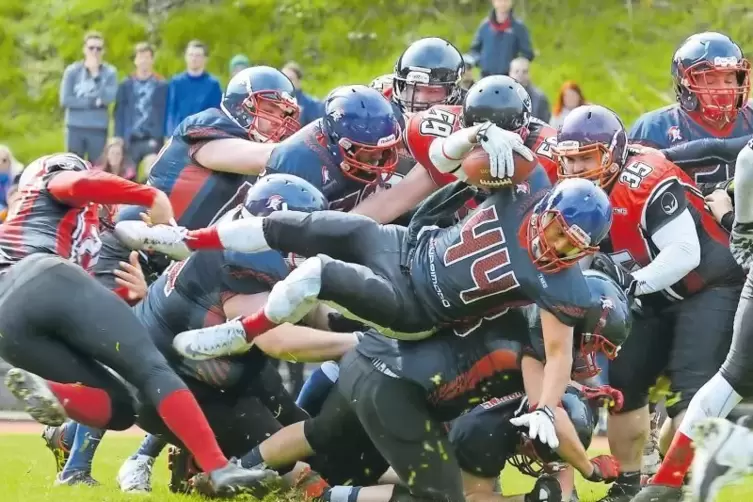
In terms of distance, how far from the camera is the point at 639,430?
21.8 feet

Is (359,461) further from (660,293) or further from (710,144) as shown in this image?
(710,144)

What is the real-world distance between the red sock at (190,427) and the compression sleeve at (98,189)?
2.69ft

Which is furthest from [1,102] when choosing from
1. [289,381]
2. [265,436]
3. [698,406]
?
[698,406]

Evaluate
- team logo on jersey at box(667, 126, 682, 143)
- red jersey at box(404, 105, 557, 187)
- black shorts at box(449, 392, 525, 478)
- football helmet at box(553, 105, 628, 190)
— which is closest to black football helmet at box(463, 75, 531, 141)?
football helmet at box(553, 105, 628, 190)

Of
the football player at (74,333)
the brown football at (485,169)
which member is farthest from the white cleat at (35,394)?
the brown football at (485,169)

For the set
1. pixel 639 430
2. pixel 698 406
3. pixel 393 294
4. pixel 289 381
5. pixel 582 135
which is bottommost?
pixel 289 381

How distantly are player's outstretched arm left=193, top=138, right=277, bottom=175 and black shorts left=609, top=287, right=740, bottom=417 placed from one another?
1.90m

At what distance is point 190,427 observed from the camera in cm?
571

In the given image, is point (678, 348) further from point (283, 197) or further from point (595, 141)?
point (283, 197)

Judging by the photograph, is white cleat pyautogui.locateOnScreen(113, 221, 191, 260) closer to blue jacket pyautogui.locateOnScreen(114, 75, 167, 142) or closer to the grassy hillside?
blue jacket pyautogui.locateOnScreen(114, 75, 167, 142)

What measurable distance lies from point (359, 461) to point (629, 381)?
133 centimetres

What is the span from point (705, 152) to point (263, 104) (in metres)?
2.15

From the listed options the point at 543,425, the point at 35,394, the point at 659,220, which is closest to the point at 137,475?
the point at 35,394

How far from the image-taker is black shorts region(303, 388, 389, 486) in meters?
5.97
